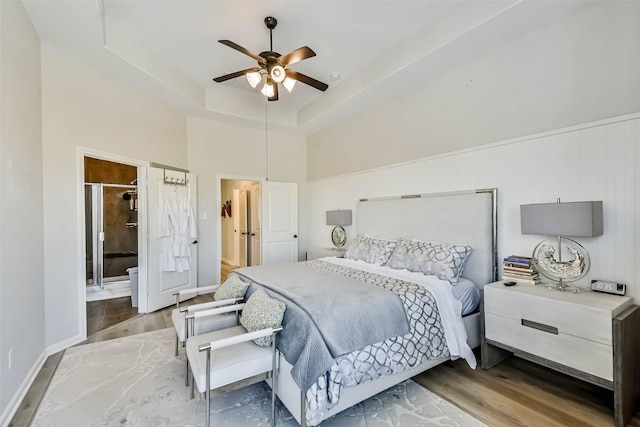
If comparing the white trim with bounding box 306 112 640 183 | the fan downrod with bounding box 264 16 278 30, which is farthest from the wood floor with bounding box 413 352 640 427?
the fan downrod with bounding box 264 16 278 30

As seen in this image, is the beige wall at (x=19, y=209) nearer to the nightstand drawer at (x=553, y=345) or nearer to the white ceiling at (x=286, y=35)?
the white ceiling at (x=286, y=35)

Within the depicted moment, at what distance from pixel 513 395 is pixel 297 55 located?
3365 millimetres

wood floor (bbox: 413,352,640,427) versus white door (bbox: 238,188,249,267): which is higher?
white door (bbox: 238,188,249,267)

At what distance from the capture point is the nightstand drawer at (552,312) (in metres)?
1.91

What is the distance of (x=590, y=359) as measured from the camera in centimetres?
195

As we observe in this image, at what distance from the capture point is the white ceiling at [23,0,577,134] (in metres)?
2.59

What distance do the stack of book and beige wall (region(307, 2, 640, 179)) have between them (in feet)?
3.94

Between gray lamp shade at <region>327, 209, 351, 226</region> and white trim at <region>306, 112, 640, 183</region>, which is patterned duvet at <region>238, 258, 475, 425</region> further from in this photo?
gray lamp shade at <region>327, 209, 351, 226</region>

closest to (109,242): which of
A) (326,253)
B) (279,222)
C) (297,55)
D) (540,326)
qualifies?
(279,222)

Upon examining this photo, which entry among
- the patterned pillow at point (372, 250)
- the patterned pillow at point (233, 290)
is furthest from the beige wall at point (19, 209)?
the patterned pillow at point (372, 250)

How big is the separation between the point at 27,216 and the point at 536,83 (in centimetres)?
464

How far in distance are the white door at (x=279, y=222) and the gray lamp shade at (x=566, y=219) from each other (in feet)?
13.5

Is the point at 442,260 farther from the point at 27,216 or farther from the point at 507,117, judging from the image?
the point at 27,216

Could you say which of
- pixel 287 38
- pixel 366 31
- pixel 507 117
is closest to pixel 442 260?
pixel 507 117
